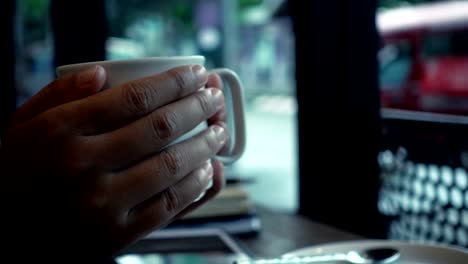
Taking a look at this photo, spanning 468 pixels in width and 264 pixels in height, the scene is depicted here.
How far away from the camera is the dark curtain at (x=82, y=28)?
6.44 ft

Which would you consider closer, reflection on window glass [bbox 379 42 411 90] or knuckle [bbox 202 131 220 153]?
knuckle [bbox 202 131 220 153]

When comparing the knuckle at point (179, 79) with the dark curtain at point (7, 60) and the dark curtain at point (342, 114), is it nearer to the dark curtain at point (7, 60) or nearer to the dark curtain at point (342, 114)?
the dark curtain at point (342, 114)

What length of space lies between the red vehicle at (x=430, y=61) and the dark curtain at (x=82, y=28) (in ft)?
17.0

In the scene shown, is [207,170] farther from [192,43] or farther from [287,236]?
[192,43]

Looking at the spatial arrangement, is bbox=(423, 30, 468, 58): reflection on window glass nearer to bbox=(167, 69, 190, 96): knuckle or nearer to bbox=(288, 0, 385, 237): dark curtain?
bbox=(288, 0, 385, 237): dark curtain

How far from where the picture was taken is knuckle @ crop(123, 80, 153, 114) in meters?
0.48

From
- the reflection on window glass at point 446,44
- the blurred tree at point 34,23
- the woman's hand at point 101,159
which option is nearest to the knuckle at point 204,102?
the woman's hand at point 101,159

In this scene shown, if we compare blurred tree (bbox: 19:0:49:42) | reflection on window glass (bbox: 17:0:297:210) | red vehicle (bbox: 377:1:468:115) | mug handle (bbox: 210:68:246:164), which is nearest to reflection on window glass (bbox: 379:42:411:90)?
red vehicle (bbox: 377:1:468:115)

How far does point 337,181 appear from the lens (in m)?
1.25

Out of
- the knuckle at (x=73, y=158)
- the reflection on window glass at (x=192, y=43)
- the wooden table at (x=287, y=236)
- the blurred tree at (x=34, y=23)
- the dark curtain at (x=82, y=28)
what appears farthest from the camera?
the blurred tree at (x=34, y=23)

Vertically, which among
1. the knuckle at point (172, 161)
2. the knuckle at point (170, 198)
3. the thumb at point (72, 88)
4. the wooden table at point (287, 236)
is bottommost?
the wooden table at point (287, 236)

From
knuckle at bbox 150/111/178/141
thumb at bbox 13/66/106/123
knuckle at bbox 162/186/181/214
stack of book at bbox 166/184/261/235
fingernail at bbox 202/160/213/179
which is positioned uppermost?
thumb at bbox 13/66/106/123

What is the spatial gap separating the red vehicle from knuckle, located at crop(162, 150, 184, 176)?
251 inches

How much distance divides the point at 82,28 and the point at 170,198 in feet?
5.24
